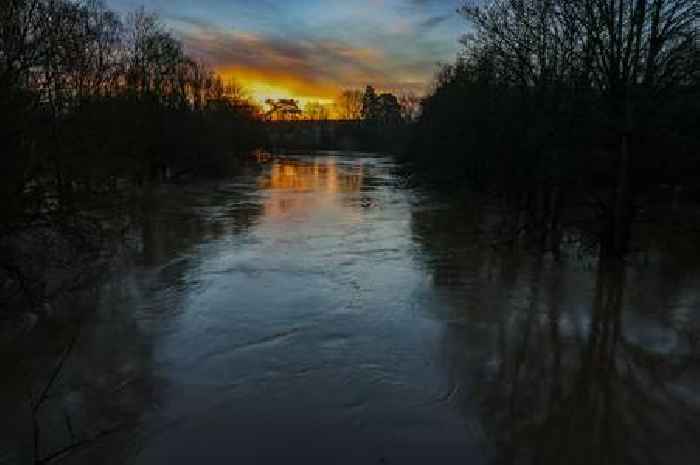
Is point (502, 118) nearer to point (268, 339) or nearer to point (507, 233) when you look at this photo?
point (507, 233)

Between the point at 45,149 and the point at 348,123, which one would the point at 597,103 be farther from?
the point at 348,123

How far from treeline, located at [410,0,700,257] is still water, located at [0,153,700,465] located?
265cm

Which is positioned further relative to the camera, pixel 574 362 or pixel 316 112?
pixel 316 112

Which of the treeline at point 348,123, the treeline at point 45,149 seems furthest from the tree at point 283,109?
the treeline at point 45,149

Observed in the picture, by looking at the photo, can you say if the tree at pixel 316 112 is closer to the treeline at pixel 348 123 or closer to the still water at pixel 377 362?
the treeline at pixel 348 123

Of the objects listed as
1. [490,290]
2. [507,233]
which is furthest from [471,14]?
[490,290]

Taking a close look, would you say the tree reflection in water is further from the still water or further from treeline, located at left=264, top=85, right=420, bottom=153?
treeline, located at left=264, top=85, right=420, bottom=153

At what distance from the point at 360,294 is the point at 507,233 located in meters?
9.96

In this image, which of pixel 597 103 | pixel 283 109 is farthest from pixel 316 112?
pixel 597 103

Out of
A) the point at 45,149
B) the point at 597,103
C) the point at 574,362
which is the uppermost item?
the point at 597,103

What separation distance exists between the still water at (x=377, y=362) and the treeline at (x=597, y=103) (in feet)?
8.69

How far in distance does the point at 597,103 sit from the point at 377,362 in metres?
11.6

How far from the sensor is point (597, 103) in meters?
16.8

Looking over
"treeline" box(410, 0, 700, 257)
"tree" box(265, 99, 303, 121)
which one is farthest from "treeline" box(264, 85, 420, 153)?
"treeline" box(410, 0, 700, 257)
